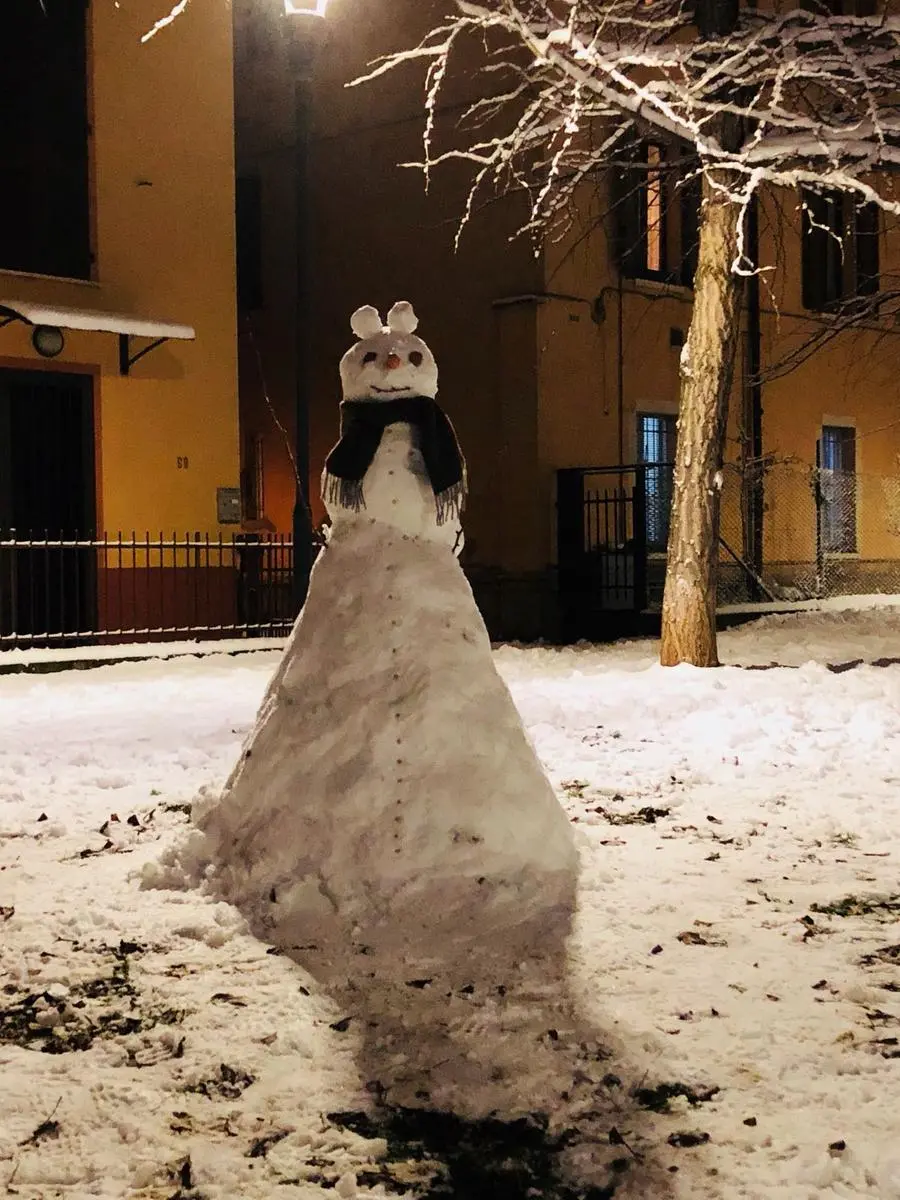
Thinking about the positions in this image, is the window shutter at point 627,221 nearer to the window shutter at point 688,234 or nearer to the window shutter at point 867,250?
the window shutter at point 688,234

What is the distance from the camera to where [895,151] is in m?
9.34

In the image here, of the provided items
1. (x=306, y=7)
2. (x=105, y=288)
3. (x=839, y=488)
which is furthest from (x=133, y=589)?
(x=839, y=488)

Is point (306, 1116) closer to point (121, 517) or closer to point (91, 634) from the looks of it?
point (91, 634)

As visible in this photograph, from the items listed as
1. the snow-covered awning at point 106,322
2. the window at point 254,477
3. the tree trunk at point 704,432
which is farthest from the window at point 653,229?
the tree trunk at point 704,432

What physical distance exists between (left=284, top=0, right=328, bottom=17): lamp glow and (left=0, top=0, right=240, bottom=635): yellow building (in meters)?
4.67

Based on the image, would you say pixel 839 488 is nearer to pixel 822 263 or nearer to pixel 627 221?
pixel 822 263

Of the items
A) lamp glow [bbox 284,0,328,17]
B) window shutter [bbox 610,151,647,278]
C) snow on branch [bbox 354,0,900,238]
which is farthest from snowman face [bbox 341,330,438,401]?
window shutter [bbox 610,151,647,278]

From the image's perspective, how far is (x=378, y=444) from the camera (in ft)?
16.4

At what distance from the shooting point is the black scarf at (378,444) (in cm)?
494

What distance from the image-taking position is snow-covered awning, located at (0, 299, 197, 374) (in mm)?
13047

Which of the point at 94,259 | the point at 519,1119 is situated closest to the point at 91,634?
the point at 94,259

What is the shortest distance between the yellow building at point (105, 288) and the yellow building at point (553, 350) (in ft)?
9.08

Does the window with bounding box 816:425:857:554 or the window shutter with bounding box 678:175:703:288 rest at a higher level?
the window shutter with bounding box 678:175:703:288

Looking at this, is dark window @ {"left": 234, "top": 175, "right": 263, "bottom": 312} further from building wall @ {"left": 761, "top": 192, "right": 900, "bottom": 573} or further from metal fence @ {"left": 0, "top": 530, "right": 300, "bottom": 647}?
building wall @ {"left": 761, "top": 192, "right": 900, "bottom": 573}
